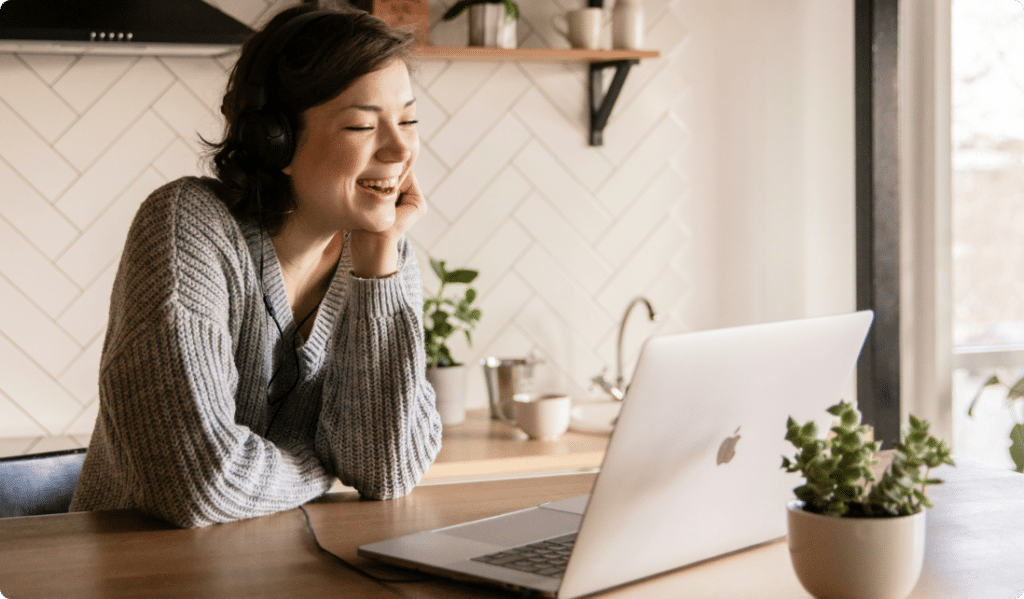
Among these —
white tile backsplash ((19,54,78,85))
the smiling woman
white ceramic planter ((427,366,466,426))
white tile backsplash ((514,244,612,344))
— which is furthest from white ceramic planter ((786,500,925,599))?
white tile backsplash ((19,54,78,85))

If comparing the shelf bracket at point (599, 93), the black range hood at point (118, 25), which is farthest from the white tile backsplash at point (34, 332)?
the shelf bracket at point (599, 93)

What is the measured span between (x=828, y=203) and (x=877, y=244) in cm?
30

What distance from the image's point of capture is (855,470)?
69 centimetres

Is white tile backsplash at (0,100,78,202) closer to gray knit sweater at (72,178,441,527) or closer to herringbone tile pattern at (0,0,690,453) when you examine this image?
herringbone tile pattern at (0,0,690,453)

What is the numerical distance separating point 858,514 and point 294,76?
0.95 meters

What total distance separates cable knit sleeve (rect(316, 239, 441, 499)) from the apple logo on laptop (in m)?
0.51

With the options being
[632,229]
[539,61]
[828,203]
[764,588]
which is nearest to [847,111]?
[828,203]

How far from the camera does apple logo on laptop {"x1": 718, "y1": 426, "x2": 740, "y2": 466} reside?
80cm

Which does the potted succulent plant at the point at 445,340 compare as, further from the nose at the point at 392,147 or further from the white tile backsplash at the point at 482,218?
the nose at the point at 392,147

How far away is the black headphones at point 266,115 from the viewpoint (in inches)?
52.1

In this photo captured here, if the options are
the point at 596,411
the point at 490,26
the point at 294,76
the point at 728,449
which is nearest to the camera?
the point at 728,449

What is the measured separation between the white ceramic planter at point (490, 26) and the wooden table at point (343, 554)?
1391 millimetres

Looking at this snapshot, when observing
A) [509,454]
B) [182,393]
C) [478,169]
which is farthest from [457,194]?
[182,393]

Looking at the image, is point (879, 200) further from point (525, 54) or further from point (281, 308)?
point (281, 308)
